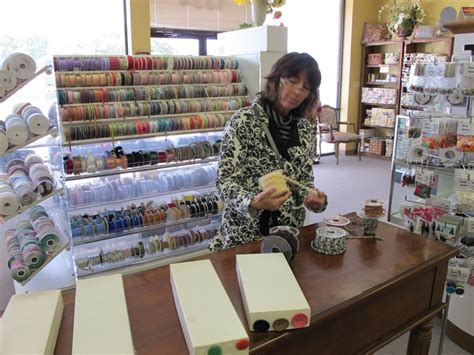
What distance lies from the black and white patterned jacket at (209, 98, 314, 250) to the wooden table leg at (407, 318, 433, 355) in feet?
2.12

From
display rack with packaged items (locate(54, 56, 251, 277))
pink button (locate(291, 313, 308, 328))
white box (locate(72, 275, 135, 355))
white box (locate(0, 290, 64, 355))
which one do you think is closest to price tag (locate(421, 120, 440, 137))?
pink button (locate(291, 313, 308, 328))

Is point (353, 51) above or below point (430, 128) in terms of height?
above

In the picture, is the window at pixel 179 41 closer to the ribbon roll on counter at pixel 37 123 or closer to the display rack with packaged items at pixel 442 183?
the ribbon roll on counter at pixel 37 123

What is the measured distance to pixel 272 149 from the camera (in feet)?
5.67

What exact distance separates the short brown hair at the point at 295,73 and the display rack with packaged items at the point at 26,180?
150 cm

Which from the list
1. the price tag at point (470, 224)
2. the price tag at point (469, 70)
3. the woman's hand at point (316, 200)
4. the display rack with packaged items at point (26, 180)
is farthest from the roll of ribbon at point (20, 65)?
the price tag at point (470, 224)

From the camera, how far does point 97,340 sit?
923 mm

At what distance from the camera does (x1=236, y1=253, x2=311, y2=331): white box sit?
3.41 ft

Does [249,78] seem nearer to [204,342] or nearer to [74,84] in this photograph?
[74,84]

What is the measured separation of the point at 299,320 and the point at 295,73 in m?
1.00

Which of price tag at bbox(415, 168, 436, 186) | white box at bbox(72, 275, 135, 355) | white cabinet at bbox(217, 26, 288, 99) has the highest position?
white cabinet at bbox(217, 26, 288, 99)

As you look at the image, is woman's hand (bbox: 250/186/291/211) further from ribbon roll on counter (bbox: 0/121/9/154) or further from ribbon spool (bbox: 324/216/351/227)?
ribbon roll on counter (bbox: 0/121/9/154)

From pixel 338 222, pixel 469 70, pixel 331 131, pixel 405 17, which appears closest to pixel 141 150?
pixel 338 222

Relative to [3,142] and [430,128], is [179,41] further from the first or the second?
[430,128]
